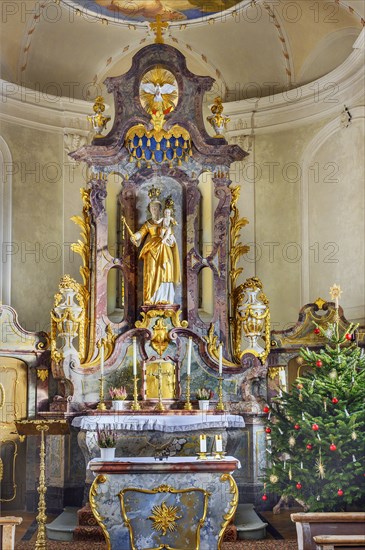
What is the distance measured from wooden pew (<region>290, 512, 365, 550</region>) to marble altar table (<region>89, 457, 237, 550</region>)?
1409mm

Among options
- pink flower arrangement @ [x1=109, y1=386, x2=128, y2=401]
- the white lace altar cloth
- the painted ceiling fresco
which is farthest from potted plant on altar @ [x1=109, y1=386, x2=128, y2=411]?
the painted ceiling fresco

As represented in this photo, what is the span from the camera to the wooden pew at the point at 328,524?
839 centimetres

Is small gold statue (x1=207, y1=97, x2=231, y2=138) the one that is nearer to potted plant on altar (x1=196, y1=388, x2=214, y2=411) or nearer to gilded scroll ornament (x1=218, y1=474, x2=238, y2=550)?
potted plant on altar (x1=196, y1=388, x2=214, y2=411)

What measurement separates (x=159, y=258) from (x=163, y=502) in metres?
4.96

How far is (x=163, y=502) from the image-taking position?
9648 millimetres

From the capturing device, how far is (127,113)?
1439 centimetres

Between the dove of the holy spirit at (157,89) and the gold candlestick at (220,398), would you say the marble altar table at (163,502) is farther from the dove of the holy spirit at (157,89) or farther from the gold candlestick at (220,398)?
the dove of the holy spirit at (157,89)

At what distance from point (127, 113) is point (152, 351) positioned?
3.67 m

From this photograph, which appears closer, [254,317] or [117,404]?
[117,404]

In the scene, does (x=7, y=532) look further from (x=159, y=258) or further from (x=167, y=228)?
(x=167, y=228)

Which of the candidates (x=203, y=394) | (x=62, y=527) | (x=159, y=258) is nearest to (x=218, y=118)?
(x=159, y=258)

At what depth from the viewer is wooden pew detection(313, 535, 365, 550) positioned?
7930 millimetres

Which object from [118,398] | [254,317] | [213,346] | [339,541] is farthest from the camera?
[213,346]

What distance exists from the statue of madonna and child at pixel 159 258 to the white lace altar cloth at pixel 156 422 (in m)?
2.00
